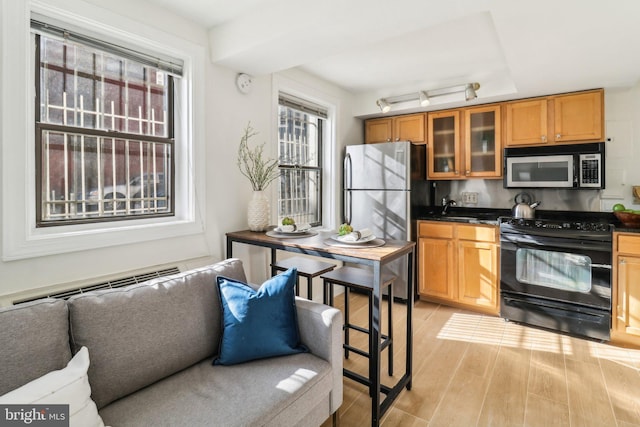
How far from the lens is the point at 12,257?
1667 mm

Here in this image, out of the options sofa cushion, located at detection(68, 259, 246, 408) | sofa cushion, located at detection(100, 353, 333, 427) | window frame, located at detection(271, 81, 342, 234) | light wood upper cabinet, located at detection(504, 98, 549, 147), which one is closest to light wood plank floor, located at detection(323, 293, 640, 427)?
sofa cushion, located at detection(100, 353, 333, 427)

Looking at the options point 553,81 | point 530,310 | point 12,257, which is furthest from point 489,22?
point 12,257

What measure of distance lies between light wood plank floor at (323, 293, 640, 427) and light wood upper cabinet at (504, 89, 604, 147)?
182cm

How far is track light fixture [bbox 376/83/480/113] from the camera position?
3.25 metres

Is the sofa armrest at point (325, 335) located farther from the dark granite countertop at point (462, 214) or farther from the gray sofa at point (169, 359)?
the dark granite countertop at point (462, 214)

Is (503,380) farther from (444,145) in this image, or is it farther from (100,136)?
(100,136)

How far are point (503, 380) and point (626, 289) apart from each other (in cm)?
142

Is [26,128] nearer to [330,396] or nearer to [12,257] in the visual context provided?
[12,257]

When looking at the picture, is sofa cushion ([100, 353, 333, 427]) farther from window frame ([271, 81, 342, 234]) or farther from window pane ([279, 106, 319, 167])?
window frame ([271, 81, 342, 234])

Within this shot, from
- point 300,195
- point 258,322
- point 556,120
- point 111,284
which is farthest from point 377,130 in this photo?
point 111,284

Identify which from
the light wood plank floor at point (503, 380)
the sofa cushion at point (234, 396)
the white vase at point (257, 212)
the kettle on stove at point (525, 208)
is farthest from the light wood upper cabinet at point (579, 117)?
the sofa cushion at point (234, 396)

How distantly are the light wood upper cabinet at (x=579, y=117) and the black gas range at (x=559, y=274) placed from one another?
80 cm

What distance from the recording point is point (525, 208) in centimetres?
340

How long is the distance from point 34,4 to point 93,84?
0.44 m
